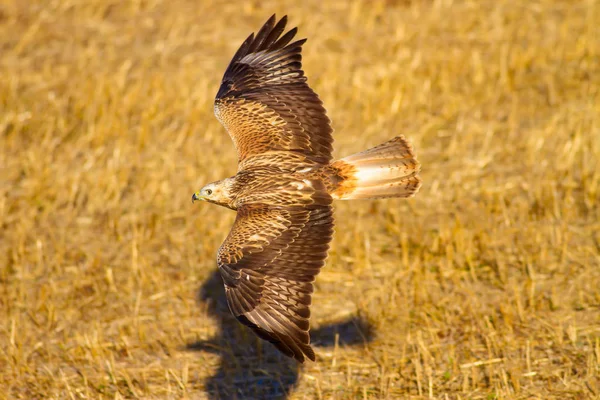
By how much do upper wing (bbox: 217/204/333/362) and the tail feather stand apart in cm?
32

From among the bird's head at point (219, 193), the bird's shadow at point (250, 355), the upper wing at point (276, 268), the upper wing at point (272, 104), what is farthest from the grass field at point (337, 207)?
the upper wing at point (272, 104)

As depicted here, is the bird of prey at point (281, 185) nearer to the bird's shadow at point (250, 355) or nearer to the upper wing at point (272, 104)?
the upper wing at point (272, 104)

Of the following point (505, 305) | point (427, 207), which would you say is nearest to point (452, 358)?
point (505, 305)

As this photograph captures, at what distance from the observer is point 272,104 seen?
7.65 meters

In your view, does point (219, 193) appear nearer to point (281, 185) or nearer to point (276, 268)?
point (281, 185)

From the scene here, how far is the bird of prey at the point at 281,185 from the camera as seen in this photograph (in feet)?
20.4

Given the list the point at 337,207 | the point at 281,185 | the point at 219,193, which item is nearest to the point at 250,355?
the point at 219,193

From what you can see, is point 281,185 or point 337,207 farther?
point 337,207

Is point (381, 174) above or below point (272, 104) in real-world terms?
below

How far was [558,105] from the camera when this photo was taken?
36.8 ft

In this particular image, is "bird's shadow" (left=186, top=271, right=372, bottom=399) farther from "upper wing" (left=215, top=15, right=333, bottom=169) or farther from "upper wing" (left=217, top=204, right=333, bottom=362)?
"upper wing" (left=215, top=15, right=333, bottom=169)

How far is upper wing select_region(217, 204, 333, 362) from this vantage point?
6.09 meters

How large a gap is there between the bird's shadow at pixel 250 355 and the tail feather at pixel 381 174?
126cm

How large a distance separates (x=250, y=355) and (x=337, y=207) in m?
2.49
